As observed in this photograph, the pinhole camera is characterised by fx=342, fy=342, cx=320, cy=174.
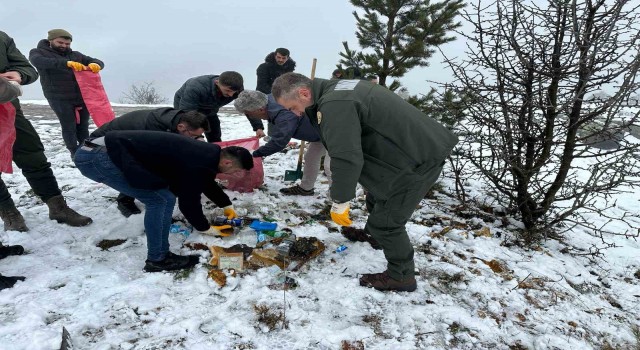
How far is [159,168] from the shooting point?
2.63m

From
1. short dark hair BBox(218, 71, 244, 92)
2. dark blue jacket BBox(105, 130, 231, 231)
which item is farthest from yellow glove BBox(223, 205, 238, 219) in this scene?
short dark hair BBox(218, 71, 244, 92)

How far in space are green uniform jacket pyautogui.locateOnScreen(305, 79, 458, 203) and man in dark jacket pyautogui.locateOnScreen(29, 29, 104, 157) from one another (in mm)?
3860

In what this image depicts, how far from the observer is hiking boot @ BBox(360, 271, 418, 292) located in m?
2.73

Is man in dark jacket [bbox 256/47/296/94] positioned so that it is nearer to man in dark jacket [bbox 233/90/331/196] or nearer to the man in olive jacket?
man in dark jacket [bbox 233/90/331/196]

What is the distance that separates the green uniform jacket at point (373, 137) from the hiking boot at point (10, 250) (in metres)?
2.78

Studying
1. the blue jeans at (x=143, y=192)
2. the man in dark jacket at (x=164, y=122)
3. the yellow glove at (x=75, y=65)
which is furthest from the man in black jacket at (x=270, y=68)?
the blue jeans at (x=143, y=192)

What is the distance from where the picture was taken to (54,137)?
6.80m

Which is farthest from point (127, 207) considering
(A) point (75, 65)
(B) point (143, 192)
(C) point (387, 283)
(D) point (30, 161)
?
(C) point (387, 283)

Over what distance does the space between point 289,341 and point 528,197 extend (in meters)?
3.17

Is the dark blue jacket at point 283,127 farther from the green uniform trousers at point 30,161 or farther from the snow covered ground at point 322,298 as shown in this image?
the green uniform trousers at point 30,161

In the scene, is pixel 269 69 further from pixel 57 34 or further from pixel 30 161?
pixel 30 161

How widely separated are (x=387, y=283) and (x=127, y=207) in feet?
9.44

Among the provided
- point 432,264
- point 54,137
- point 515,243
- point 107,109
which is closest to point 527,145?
point 515,243

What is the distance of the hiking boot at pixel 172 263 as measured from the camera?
111 inches
